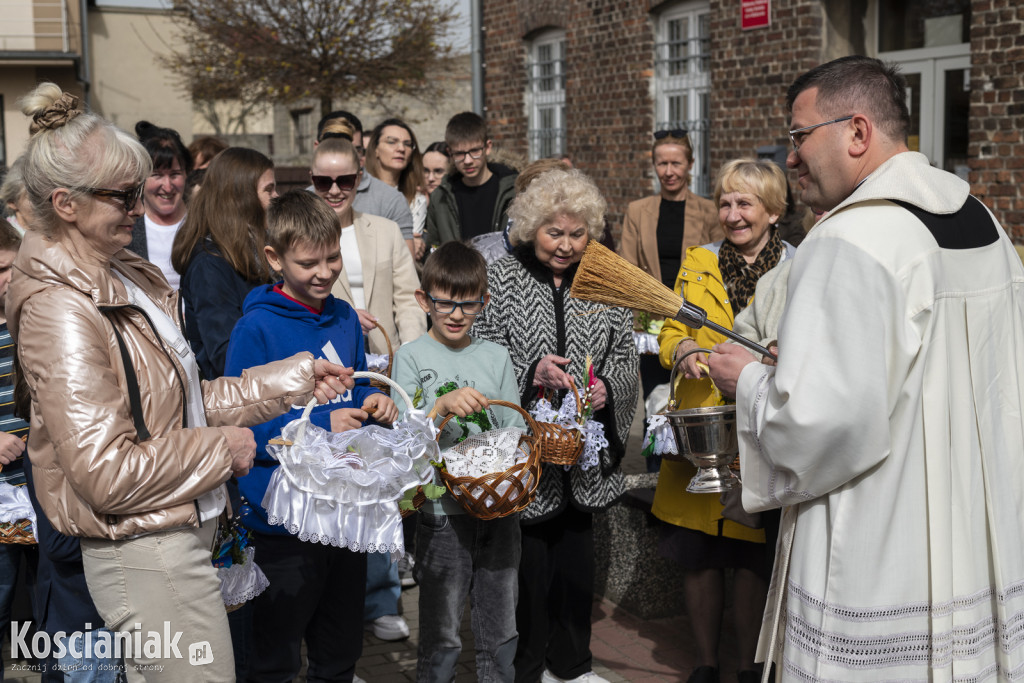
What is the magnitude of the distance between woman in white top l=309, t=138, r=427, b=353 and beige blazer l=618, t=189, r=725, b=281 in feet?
5.58

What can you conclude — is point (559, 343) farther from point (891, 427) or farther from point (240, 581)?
point (891, 427)

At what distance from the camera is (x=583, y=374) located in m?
4.09

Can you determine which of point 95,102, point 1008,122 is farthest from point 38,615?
point 95,102

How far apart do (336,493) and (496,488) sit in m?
0.59

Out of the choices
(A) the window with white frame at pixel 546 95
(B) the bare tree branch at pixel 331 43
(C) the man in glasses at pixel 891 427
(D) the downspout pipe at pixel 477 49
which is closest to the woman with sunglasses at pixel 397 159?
(C) the man in glasses at pixel 891 427

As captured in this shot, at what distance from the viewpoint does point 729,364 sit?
2.82 metres

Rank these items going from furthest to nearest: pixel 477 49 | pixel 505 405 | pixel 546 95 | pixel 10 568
Result: pixel 477 49 < pixel 546 95 < pixel 10 568 < pixel 505 405

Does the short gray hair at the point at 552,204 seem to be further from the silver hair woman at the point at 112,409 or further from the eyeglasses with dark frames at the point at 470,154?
the eyeglasses with dark frames at the point at 470,154

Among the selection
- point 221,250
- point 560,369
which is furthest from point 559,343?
point 221,250

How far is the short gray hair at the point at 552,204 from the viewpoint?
163 inches

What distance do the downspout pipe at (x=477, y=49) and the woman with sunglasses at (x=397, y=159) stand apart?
794 cm

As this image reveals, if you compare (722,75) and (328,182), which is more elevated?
(722,75)

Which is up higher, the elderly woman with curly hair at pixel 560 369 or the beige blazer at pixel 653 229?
the beige blazer at pixel 653 229

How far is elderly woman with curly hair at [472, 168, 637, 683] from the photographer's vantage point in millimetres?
4125
